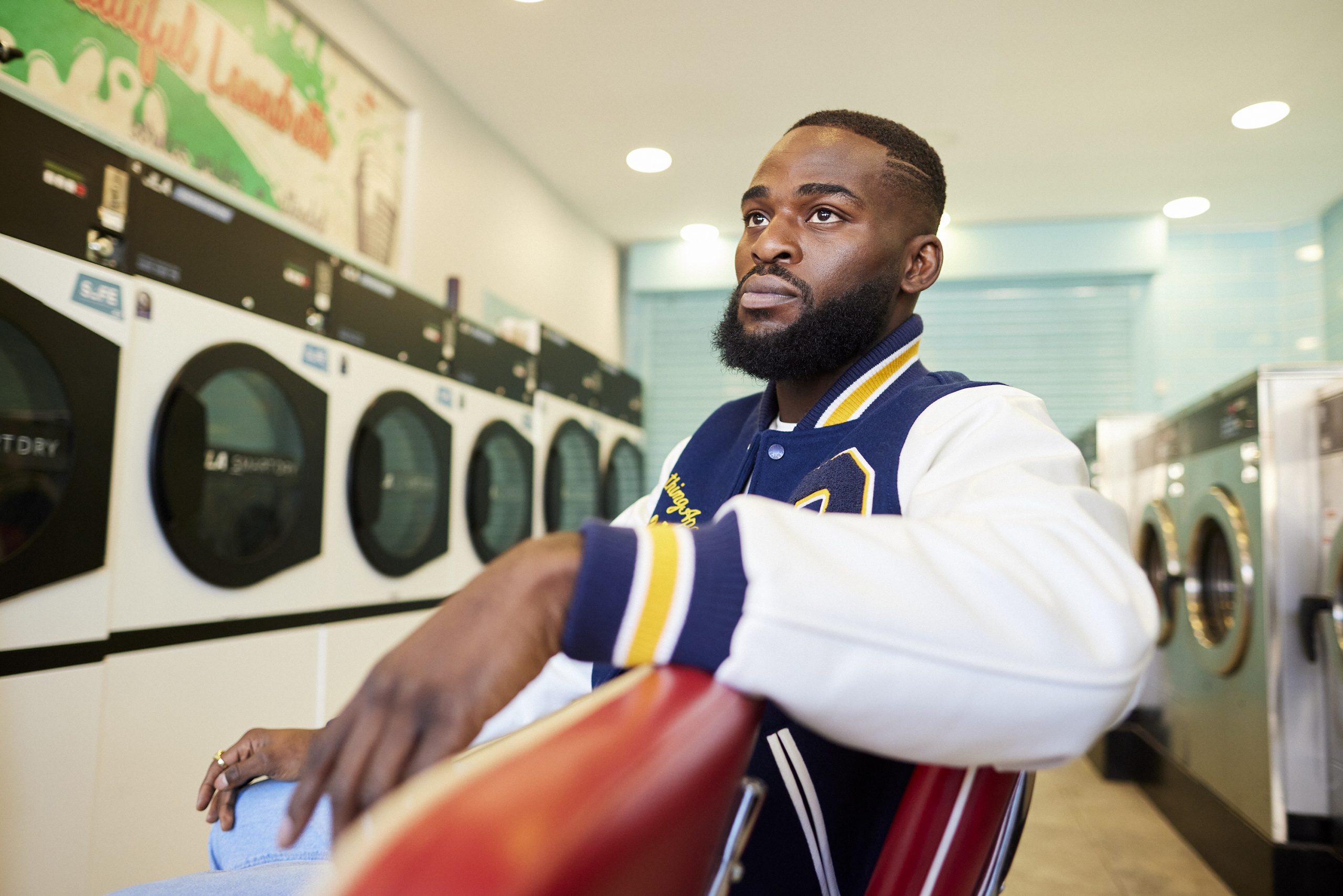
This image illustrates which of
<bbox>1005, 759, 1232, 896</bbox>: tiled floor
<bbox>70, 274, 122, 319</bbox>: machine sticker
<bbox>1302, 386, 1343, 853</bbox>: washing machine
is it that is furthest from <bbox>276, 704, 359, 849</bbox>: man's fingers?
<bbox>1302, 386, 1343, 853</bbox>: washing machine

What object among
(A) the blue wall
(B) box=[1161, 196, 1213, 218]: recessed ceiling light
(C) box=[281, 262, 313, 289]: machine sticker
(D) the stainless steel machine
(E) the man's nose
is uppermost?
(B) box=[1161, 196, 1213, 218]: recessed ceiling light

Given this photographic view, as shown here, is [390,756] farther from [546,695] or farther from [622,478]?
[622,478]

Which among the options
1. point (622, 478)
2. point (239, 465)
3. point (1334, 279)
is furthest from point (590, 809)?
point (1334, 279)

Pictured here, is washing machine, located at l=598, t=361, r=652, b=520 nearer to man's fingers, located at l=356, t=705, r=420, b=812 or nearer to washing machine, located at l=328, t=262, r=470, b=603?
washing machine, located at l=328, t=262, r=470, b=603

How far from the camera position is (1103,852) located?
9.43ft

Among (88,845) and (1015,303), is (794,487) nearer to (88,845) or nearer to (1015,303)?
(88,845)

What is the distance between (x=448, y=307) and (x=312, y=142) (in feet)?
2.40

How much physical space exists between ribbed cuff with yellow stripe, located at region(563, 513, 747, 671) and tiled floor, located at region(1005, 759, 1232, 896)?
223 cm

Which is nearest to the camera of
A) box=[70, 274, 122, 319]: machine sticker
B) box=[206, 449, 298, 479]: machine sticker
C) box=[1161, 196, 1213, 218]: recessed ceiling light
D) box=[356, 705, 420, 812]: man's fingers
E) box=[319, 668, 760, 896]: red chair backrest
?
box=[319, 668, 760, 896]: red chair backrest

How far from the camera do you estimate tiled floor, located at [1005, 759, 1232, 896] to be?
2561mm

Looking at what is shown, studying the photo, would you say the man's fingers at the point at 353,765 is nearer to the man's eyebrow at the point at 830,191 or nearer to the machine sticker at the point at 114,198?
the man's eyebrow at the point at 830,191

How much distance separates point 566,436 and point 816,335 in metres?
3.18

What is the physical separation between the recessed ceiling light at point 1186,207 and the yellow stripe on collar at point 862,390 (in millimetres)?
5001

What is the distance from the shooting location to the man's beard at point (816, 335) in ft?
3.24
